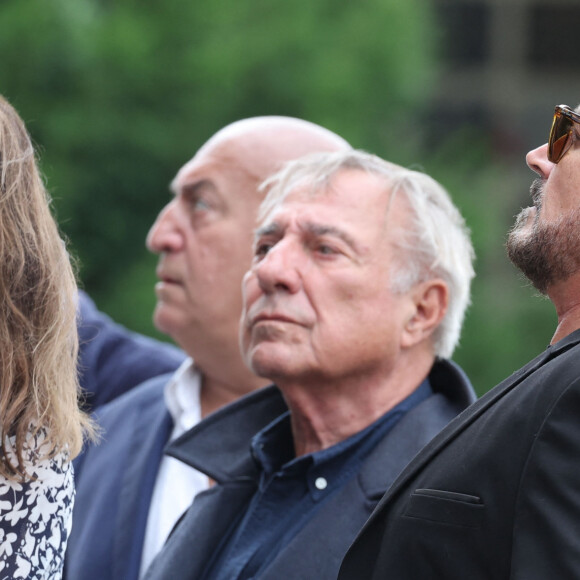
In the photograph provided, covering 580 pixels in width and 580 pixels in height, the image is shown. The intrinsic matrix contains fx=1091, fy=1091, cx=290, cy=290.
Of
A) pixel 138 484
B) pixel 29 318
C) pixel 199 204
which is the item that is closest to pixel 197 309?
pixel 199 204

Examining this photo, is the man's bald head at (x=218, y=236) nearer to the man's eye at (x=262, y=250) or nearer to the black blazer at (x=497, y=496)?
the man's eye at (x=262, y=250)

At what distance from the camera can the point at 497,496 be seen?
5.84 ft

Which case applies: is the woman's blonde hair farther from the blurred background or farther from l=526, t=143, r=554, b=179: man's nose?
the blurred background

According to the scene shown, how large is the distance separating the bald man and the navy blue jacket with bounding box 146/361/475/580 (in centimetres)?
36

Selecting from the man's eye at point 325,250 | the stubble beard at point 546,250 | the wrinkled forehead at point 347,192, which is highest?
the stubble beard at point 546,250

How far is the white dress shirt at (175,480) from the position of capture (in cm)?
319

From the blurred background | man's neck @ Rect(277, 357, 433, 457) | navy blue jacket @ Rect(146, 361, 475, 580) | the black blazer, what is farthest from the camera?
the blurred background

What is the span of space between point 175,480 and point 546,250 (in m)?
1.70

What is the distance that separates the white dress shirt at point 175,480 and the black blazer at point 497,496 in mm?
1307

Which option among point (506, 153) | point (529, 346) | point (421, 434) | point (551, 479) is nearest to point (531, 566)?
point (551, 479)

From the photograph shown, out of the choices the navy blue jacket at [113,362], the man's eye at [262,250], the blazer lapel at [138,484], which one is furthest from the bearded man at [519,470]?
the navy blue jacket at [113,362]

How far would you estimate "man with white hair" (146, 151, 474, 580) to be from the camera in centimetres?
269

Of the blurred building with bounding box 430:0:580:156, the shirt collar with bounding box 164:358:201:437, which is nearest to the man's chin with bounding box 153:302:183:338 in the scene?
the shirt collar with bounding box 164:358:201:437

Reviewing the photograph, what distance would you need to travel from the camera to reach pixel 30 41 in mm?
9320
